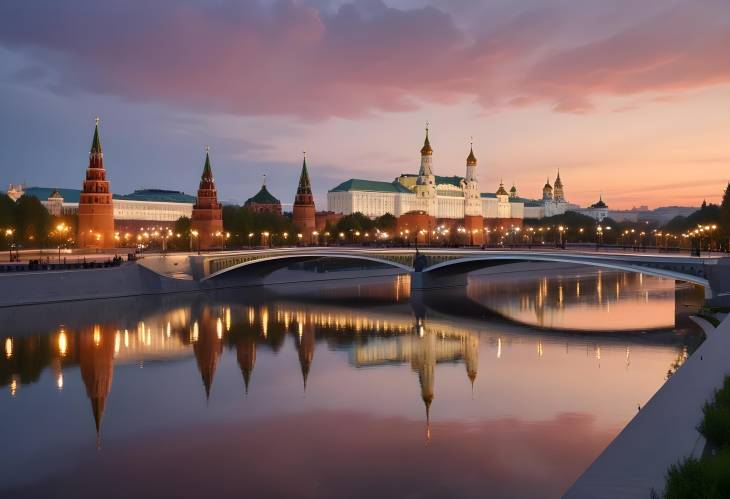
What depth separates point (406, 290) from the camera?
192ft

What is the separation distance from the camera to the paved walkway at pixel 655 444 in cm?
1075

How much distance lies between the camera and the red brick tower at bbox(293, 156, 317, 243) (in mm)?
98256

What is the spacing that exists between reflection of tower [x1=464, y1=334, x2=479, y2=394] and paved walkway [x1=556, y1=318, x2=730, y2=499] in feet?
27.0

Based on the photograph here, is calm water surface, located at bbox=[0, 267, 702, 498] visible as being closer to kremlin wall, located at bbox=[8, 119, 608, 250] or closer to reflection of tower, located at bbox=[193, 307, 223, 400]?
reflection of tower, located at bbox=[193, 307, 223, 400]

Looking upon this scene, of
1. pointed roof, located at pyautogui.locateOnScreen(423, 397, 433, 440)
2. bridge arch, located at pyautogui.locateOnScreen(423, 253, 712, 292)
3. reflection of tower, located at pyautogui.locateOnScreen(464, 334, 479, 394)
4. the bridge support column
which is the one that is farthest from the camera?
the bridge support column

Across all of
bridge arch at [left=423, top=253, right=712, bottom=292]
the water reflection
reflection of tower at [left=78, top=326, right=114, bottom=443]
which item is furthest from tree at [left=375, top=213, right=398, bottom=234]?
reflection of tower at [left=78, top=326, right=114, bottom=443]

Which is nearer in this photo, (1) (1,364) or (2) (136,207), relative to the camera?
(1) (1,364)

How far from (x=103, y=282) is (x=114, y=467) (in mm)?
35171

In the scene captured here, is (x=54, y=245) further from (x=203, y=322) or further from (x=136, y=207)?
(x=136, y=207)

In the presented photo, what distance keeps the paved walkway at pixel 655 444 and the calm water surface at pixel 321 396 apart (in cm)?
193

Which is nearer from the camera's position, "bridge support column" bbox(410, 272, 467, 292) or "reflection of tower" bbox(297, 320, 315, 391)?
"reflection of tower" bbox(297, 320, 315, 391)

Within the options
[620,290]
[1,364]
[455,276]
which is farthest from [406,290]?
[1,364]

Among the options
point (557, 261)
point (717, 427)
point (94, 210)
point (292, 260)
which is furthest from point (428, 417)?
point (94, 210)

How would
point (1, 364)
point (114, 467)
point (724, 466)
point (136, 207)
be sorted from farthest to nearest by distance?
point (136, 207)
point (1, 364)
point (114, 467)
point (724, 466)
